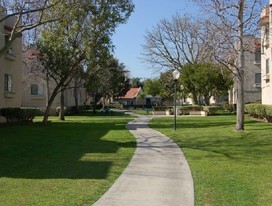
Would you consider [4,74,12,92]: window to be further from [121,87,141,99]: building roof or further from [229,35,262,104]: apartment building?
[121,87,141,99]: building roof

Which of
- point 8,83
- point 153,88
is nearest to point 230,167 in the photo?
point 8,83

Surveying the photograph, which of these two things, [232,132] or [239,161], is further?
[232,132]

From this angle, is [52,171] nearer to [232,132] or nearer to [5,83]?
[232,132]

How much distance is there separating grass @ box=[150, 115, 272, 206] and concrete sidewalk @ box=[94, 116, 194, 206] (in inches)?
10.2

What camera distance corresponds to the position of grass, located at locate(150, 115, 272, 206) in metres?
7.88

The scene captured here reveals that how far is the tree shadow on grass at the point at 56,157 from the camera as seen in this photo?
33.4ft

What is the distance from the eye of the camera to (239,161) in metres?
12.1

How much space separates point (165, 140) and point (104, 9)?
10674 millimetres

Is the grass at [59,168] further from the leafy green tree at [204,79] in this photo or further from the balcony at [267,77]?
the leafy green tree at [204,79]

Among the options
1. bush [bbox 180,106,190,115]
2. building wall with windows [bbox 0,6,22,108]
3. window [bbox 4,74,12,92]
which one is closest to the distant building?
bush [bbox 180,106,190,115]

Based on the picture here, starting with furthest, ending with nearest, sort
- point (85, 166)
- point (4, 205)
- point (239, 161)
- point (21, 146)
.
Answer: point (21, 146)
point (239, 161)
point (85, 166)
point (4, 205)

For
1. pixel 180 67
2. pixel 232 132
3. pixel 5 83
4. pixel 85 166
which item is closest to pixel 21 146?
pixel 85 166

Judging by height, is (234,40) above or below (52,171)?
above

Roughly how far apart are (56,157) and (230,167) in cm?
515
